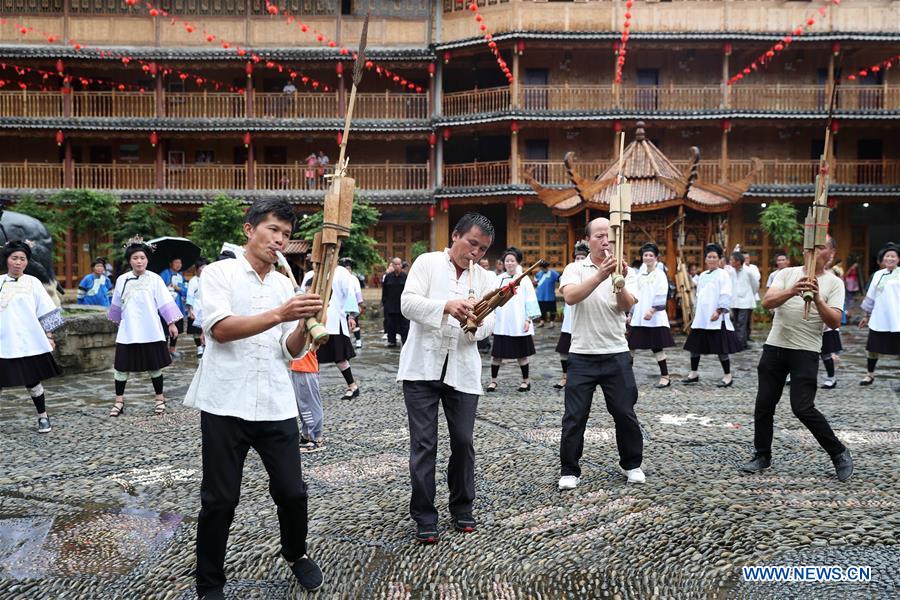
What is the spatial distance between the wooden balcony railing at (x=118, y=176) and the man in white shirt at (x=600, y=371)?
24.3m

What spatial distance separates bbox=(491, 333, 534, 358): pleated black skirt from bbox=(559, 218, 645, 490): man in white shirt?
4359 millimetres

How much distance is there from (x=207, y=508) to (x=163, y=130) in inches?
983

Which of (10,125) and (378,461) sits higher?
(10,125)

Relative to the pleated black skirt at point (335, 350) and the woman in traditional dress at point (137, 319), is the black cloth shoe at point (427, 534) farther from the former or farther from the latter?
the woman in traditional dress at point (137, 319)

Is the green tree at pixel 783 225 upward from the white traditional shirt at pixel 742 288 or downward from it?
upward

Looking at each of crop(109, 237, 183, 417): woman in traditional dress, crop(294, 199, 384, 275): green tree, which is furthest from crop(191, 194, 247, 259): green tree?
crop(109, 237, 183, 417): woman in traditional dress

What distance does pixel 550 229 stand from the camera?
26797mm

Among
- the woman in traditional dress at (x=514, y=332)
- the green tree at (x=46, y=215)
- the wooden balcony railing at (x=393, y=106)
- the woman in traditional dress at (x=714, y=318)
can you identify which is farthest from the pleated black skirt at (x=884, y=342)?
the green tree at (x=46, y=215)

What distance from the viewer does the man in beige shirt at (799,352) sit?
17.4ft

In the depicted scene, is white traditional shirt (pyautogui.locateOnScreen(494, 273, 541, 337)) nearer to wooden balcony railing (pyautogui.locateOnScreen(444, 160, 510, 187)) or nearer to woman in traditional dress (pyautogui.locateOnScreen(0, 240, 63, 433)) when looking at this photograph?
woman in traditional dress (pyautogui.locateOnScreen(0, 240, 63, 433))

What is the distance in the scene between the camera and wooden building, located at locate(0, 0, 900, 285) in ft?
82.8

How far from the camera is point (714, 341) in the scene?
9875mm

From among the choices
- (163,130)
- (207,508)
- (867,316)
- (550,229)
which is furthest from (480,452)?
→ (163,130)

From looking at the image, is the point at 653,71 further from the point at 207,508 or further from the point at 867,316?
the point at 207,508
